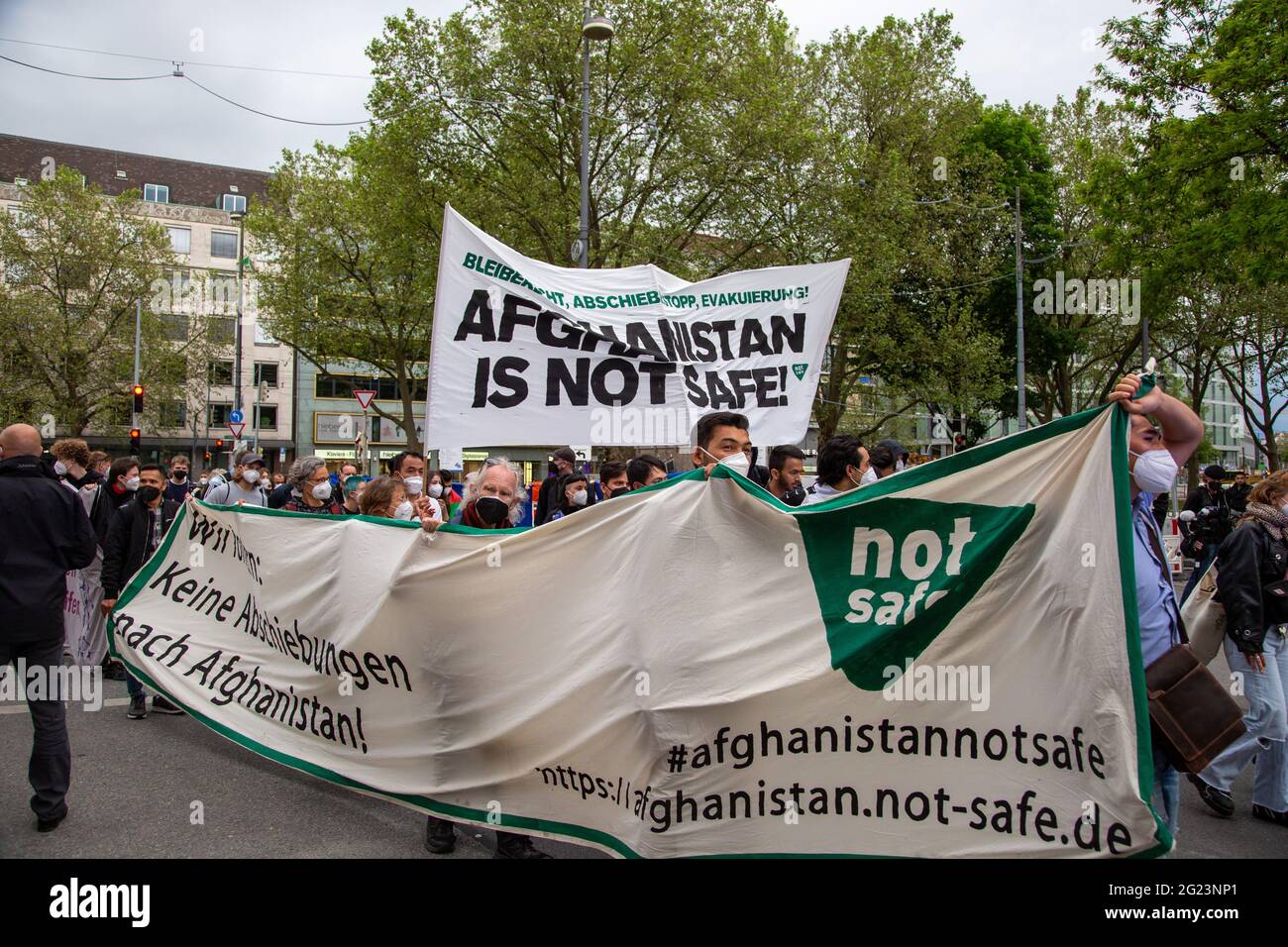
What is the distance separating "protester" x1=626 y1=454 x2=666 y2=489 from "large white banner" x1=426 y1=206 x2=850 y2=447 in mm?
331

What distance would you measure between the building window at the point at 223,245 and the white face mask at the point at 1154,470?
56964 mm

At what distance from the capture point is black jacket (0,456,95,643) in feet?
14.4

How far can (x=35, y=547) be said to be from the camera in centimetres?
450

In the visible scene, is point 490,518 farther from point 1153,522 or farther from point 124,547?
point 124,547

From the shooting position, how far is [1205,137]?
558 inches

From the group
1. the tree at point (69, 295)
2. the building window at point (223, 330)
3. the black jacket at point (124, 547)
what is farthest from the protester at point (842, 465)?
the building window at point (223, 330)

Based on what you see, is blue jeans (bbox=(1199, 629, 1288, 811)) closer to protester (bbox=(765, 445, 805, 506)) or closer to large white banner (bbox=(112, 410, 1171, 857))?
large white banner (bbox=(112, 410, 1171, 857))

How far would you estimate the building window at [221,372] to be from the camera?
4332 centimetres

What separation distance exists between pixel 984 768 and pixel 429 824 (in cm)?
252

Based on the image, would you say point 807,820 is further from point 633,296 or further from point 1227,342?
point 1227,342

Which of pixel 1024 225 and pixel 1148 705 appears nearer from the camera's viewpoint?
pixel 1148 705

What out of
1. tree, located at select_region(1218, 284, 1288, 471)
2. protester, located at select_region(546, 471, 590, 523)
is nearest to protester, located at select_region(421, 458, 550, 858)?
protester, located at select_region(546, 471, 590, 523)

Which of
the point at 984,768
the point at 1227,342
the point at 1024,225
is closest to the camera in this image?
the point at 984,768

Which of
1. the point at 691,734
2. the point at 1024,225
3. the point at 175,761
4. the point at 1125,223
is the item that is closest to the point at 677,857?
the point at 691,734
